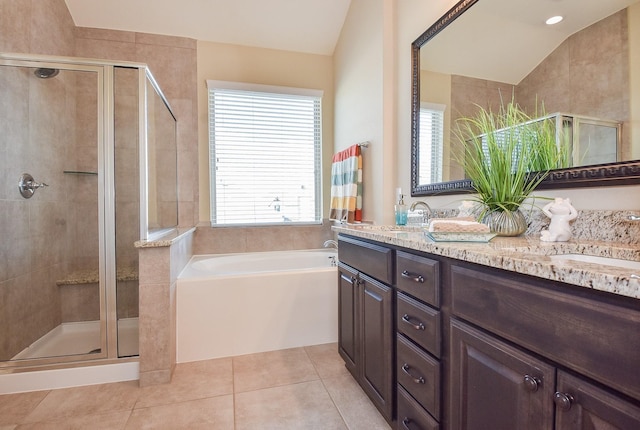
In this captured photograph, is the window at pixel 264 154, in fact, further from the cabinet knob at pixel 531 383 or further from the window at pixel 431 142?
the cabinet knob at pixel 531 383

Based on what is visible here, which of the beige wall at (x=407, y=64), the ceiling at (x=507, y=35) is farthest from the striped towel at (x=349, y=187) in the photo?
→ the ceiling at (x=507, y=35)

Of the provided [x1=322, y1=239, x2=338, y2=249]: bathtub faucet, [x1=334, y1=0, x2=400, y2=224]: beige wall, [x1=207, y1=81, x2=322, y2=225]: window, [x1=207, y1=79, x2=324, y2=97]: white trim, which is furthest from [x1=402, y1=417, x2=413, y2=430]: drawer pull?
[x1=207, y1=79, x2=324, y2=97]: white trim

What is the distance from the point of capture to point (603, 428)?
55 centimetres

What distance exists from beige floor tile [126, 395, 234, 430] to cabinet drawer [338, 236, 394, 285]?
974 millimetres

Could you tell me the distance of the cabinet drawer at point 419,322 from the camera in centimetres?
101

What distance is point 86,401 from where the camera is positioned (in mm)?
1598

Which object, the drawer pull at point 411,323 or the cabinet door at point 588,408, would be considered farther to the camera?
the drawer pull at point 411,323

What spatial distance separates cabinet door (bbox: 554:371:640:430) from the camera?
514 millimetres

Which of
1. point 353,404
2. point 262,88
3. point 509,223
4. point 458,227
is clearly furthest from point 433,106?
point 262,88

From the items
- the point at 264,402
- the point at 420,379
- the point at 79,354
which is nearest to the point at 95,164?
the point at 79,354

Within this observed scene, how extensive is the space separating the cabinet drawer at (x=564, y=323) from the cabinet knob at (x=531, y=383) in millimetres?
63

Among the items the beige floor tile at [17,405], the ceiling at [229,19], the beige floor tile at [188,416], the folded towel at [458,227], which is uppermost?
the ceiling at [229,19]

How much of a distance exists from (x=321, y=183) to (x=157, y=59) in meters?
1.97

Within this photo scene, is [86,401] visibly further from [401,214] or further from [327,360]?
[401,214]
